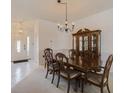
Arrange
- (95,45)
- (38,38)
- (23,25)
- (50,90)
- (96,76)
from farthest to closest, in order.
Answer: (23,25), (38,38), (95,45), (50,90), (96,76)

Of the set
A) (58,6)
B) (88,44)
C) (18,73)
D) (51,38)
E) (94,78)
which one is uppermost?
(58,6)

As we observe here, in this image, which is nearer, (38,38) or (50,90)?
(50,90)

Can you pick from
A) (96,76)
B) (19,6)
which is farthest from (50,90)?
(19,6)

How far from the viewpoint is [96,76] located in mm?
3148

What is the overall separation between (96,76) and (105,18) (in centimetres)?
301

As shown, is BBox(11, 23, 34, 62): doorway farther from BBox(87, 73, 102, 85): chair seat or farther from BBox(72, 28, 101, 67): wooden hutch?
BBox(87, 73, 102, 85): chair seat

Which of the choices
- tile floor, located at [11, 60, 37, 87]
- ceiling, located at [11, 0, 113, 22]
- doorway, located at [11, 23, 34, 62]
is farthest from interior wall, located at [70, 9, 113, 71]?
doorway, located at [11, 23, 34, 62]

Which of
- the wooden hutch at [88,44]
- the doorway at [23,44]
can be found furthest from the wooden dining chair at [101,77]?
the doorway at [23,44]

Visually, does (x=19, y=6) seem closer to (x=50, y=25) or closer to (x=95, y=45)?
(x=50, y=25)

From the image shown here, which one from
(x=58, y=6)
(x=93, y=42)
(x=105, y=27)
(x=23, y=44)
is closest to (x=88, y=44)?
(x=93, y=42)

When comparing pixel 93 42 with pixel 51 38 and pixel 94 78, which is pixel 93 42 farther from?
pixel 51 38

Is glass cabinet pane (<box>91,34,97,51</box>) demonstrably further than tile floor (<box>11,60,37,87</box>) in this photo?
Yes

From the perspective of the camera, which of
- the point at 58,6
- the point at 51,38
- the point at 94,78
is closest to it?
the point at 94,78

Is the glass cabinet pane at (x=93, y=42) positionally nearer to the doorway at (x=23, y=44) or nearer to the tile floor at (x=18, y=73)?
the tile floor at (x=18, y=73)
